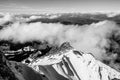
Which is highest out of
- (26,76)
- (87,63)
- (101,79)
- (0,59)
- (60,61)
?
(0,59)

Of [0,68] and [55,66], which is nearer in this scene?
[0,68]

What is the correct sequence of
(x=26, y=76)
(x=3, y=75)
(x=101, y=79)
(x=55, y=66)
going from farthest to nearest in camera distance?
(x=101, y=79) → (x=55, y=66) → (x=26, y=76) → (x=3, y=75)

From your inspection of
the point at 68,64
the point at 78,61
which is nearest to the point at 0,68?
the point at 68,64

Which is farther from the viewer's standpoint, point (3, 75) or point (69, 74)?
point (69, 74)

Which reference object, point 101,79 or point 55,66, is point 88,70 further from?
point 55,66

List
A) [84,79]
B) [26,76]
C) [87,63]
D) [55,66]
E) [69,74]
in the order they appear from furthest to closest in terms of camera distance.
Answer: [87,63] → [84,79] → [69,74] → [55,66] → [26,76]

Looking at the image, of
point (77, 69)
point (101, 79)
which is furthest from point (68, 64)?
point (101, 79)

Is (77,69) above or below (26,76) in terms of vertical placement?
below

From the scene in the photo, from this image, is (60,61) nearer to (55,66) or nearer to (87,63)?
(55,66)

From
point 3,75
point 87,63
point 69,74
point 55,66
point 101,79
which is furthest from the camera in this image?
point 87,63
